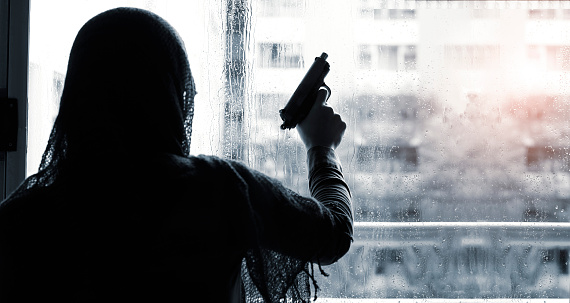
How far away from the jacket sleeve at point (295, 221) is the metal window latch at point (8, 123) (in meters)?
0.58

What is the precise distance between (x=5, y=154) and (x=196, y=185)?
0.59 metres

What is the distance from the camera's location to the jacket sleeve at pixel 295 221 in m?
0.61

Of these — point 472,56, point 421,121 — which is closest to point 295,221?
point 421,121

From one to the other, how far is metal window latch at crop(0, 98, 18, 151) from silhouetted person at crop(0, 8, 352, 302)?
40cm

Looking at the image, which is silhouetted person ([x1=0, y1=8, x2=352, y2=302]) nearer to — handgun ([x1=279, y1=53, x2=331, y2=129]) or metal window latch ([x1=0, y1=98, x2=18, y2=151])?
handgun ([x1=279, y1=53, x2=331, y2=129])

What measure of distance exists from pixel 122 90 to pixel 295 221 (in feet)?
0.88

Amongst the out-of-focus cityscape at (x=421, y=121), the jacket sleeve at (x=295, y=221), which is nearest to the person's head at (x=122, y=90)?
the jacket sleeve at (x=295, y=221)

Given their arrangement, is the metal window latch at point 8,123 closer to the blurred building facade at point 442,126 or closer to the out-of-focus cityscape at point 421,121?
the out-of-focus cityscape at point 421,121

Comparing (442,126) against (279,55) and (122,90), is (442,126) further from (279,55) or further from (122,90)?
(122,90)

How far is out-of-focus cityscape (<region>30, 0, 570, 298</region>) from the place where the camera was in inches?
39.0

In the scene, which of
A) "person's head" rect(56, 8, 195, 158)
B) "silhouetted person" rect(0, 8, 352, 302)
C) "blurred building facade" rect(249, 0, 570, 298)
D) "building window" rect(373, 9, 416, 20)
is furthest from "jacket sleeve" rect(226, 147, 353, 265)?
"building window" rect(373, 9, 416, 20)

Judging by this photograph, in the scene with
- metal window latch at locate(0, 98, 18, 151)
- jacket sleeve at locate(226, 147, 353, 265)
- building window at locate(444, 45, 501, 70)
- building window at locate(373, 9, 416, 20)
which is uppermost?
building window at locate(373, 9, 416, 20)

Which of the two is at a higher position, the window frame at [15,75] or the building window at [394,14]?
the building window at [394,14]

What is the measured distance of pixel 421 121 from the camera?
1.00 metres
